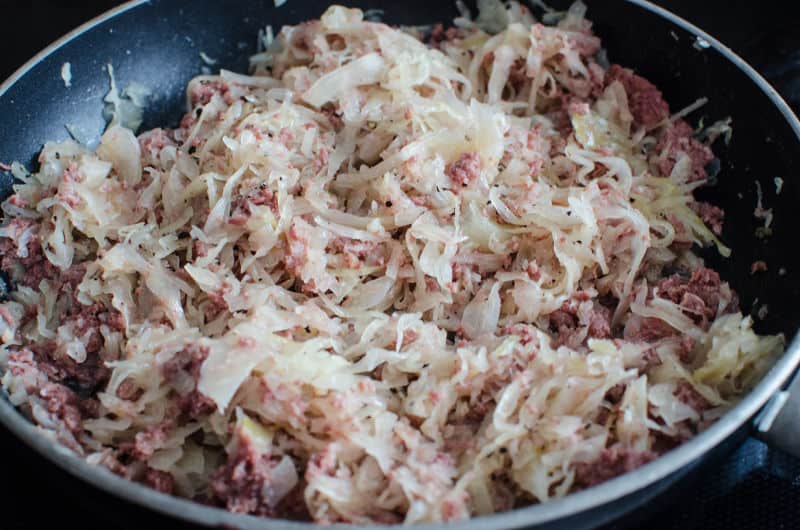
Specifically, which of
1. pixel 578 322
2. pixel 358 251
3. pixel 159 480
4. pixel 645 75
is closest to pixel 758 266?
pixel 578 322

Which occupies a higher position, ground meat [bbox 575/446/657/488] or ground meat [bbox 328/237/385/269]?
ground meat [bbox 328/237/385/269]

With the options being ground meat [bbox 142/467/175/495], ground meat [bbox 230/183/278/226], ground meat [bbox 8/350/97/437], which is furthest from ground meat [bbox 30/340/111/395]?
ground meat [bbox 230/183/278/226]

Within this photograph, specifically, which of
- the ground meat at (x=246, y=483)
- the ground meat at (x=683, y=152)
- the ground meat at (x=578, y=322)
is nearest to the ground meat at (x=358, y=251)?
the ground meat at (x=578, y=322)

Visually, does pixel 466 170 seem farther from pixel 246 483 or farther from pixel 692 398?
pixel 246 483

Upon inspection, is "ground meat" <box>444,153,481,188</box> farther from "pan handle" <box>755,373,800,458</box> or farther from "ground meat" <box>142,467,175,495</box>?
"ground meat" <box>142,467,175,495</box>

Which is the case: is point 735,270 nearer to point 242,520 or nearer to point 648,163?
point 648,163

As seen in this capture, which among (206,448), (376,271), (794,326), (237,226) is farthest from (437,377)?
(794,326)

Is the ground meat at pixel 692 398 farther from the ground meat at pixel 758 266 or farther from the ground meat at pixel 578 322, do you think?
the ground meat at pixel 758 266
